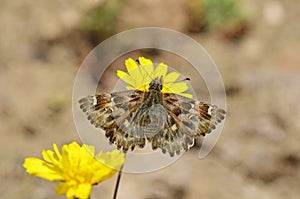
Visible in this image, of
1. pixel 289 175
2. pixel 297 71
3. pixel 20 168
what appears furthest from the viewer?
pixel 297 71

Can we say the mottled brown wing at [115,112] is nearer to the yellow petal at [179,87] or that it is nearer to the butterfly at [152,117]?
the butterfly at [152,117]

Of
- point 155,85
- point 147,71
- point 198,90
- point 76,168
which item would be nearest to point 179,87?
point 147,71

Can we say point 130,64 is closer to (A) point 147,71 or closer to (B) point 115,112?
(A) point 147,71

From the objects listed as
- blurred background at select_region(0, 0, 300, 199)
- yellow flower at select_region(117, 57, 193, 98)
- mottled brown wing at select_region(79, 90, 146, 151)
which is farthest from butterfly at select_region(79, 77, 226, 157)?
blurred background at select_region(0, 0, 300, 199)

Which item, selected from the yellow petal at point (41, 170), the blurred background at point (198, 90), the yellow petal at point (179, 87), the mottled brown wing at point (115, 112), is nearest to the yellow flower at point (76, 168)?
the yellow petal at point (41, 170)

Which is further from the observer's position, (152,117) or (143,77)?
(143,77)

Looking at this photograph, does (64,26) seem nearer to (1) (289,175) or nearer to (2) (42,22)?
(2) (42,22)

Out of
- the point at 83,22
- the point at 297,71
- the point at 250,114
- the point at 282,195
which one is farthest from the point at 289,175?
the point at 83,22

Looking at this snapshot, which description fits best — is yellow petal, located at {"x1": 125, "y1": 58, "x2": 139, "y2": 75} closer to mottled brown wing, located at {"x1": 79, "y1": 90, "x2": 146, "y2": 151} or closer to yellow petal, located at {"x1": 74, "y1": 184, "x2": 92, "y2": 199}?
mottled brown wing, located at {"x1": 79, "y1": 90, "x2": 146, "y2": 151}
